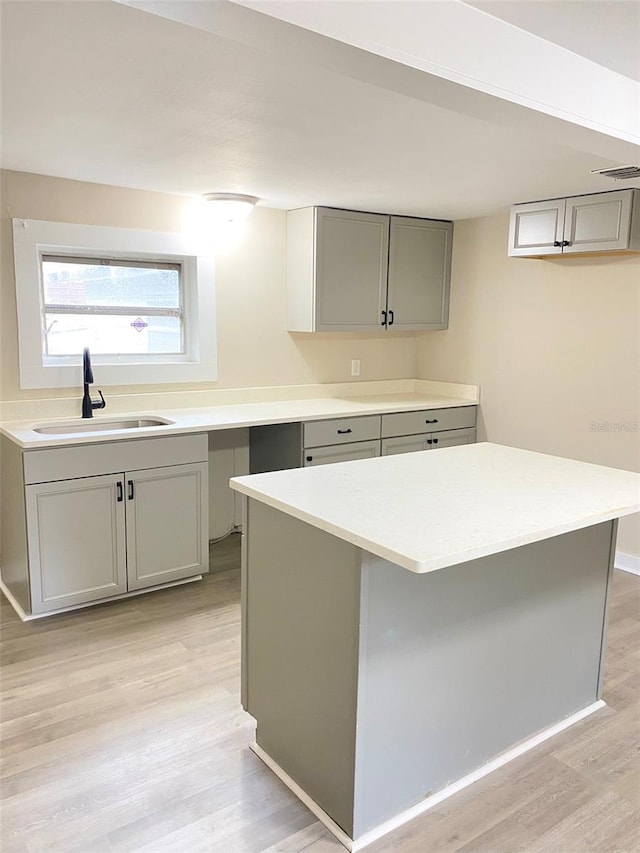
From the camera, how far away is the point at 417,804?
1859 millimetres

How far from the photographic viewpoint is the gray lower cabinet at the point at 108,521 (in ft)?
9.46

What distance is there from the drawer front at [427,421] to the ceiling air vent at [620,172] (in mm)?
1746

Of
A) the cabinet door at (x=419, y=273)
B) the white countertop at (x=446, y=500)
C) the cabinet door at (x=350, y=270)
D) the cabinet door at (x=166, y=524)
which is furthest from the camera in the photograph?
the cabinet door at (x=419, y=273)

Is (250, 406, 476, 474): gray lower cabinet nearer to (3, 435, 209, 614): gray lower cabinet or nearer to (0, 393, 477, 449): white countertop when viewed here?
(0, 393, 477, 449): white countertop

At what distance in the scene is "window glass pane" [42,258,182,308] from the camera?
3404 millimetres

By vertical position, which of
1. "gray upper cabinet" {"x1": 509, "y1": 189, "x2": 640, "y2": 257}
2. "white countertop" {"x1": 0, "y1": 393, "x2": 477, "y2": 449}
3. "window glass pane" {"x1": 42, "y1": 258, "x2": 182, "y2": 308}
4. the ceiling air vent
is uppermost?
the ceiling air vent

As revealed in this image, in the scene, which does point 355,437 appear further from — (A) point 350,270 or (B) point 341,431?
(A) point 350,270

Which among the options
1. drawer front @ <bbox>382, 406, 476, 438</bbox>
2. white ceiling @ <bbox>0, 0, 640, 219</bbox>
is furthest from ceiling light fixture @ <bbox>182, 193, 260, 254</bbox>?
drawer front @ <bbox>382, 406, 476, 438</bbox>

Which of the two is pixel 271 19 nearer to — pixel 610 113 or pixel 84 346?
pixel 610 113

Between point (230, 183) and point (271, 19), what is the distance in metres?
2.12

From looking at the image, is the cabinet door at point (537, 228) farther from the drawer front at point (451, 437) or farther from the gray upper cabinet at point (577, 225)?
the drawer front at point (451, 437)

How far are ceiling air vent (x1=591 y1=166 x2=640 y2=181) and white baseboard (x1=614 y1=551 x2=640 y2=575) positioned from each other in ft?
6.77

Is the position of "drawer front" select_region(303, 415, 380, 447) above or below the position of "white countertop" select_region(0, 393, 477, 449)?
below

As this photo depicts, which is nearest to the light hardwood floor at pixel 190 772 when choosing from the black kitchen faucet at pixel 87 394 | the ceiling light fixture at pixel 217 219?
the black kitchen faucet at pixel 87 394
